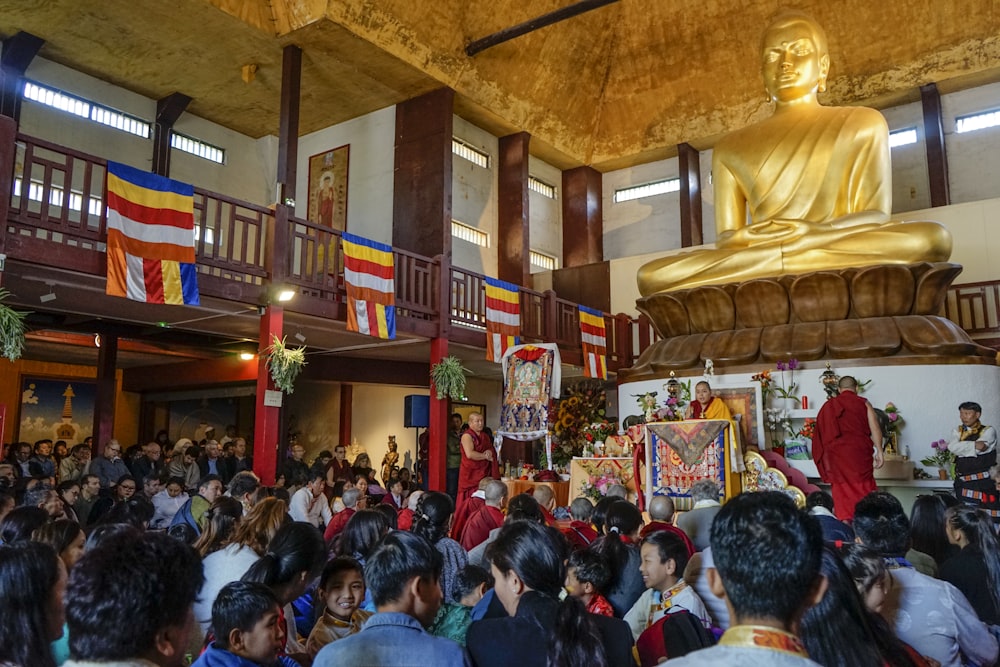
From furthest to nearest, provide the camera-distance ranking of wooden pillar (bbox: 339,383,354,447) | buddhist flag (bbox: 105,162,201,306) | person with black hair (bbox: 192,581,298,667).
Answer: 1. wooden pillar (bbox: 339,383,354,447)
2. buddhist flag (bbox: 105,162,201,306)
3. person with black hair (bbox: 192,581,298,667)

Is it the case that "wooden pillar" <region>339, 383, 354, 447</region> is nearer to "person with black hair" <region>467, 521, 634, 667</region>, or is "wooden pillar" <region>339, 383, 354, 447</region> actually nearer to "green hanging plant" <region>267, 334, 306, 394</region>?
"green hanging plant" <region>267, 334, 306, 394</region>

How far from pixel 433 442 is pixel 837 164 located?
5.60m

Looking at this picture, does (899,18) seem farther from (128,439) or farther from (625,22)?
(128,439)

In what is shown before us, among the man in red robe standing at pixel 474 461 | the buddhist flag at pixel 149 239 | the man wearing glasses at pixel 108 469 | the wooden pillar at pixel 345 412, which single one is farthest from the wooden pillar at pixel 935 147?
the man wearing glasses at pixel 108 469

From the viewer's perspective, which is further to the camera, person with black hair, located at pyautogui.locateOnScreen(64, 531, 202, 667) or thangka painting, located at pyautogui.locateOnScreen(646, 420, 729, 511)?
thangka painting, located at pyautogui.locateOnScreen(646, 420, 729, 511)

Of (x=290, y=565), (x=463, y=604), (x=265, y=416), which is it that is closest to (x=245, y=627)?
(x=290, y=565)

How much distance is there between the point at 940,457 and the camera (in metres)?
6.95

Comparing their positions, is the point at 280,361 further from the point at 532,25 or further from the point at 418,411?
the point at 532,25

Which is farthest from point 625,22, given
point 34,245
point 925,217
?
point 34,245

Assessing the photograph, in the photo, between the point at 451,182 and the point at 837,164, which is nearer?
the point at 837,164

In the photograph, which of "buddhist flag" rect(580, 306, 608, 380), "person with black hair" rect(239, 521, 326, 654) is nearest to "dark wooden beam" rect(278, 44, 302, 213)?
"buddhist flag" rect(580, 306, 608, 380)

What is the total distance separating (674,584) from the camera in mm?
2611

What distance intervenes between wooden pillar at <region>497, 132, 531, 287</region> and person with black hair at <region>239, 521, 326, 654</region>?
36.0ft

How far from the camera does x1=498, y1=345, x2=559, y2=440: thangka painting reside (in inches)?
303
